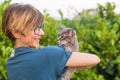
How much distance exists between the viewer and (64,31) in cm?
279

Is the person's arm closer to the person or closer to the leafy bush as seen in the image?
the person

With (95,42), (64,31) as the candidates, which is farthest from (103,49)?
(64,31)

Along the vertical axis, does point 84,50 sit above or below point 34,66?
below

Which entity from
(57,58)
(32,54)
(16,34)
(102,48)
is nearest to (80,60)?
(57,58)

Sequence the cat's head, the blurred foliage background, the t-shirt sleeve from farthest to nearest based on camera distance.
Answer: the blurred foliage background, the cat's head, the t-shirt sleeve

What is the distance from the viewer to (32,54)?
270 centimetres

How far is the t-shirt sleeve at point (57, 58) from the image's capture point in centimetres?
266

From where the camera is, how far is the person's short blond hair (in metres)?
2.70

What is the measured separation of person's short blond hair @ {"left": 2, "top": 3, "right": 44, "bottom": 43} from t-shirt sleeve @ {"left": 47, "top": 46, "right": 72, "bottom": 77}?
19cm

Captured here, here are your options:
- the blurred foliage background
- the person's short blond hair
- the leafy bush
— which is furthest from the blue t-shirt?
the leafy bush

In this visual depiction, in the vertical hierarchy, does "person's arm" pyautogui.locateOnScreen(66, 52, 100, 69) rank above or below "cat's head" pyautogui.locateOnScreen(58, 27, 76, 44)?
below

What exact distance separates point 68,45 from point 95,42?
6.05 feet

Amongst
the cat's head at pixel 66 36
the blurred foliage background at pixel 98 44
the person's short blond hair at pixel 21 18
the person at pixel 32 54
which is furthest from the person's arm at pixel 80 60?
the blurred foliage background at pixel 98 44

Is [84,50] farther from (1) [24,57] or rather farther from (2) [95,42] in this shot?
(1) [24,57]
